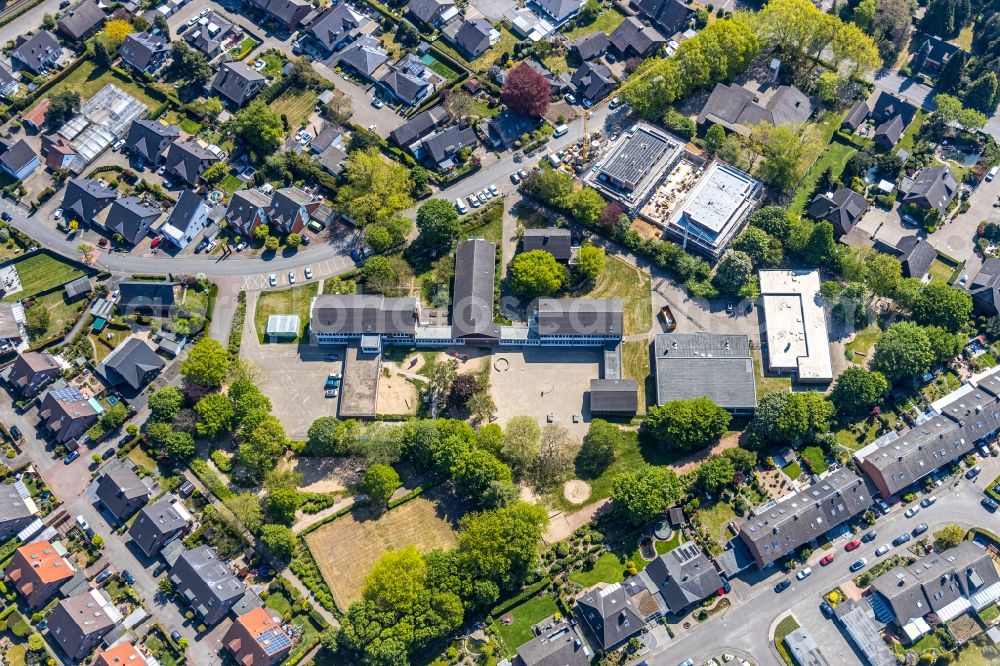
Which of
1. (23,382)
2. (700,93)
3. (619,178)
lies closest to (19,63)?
(23,382)

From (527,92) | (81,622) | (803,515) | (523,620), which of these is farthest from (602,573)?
(527,92)

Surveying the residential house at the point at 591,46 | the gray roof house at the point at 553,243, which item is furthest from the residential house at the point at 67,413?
the residential house at the point at 591,46

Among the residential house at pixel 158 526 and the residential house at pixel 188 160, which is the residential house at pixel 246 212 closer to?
the residential house at pixel 188 160

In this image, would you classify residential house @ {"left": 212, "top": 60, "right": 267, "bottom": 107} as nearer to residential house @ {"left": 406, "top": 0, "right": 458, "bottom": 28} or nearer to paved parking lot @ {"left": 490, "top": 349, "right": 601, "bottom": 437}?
residential house @ {"left": 406, "top": 0, "right": 458, "bottom": 28}

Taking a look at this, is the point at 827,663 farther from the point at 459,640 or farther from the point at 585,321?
the point at 585,321

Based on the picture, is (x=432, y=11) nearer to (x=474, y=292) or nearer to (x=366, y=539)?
(x=474, y=292)

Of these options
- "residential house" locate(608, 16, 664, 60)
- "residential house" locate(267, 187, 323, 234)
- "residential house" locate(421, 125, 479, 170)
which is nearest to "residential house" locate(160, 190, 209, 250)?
"residential house" locate(267, 187, 323, 234)

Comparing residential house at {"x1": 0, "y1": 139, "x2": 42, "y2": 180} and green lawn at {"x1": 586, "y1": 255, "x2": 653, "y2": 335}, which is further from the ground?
residential house at {"x1": 0, "y1": 139, "x2": 42, "y2": 180}
